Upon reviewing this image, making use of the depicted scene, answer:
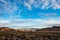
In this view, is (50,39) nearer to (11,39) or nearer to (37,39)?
(37,39)

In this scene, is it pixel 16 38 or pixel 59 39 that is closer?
pixel 59 39

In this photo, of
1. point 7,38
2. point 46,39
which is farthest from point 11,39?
point 46,39

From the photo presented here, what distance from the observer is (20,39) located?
2867cm

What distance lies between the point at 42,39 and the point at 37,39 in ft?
3.30

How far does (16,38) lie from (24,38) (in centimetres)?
152

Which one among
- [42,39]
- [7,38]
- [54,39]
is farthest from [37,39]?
[7,38]

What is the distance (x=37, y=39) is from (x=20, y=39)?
303 centimetres

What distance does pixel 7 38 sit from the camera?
2912cm

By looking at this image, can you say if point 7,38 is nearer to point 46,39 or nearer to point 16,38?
point 16,38

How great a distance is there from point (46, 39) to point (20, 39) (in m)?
4.61

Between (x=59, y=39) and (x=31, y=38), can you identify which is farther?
(x=31, y=38)

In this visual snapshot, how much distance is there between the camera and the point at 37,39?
2870cm

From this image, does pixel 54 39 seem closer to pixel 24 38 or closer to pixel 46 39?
pixel 46 39

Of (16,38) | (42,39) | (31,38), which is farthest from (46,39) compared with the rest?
(16,38)
